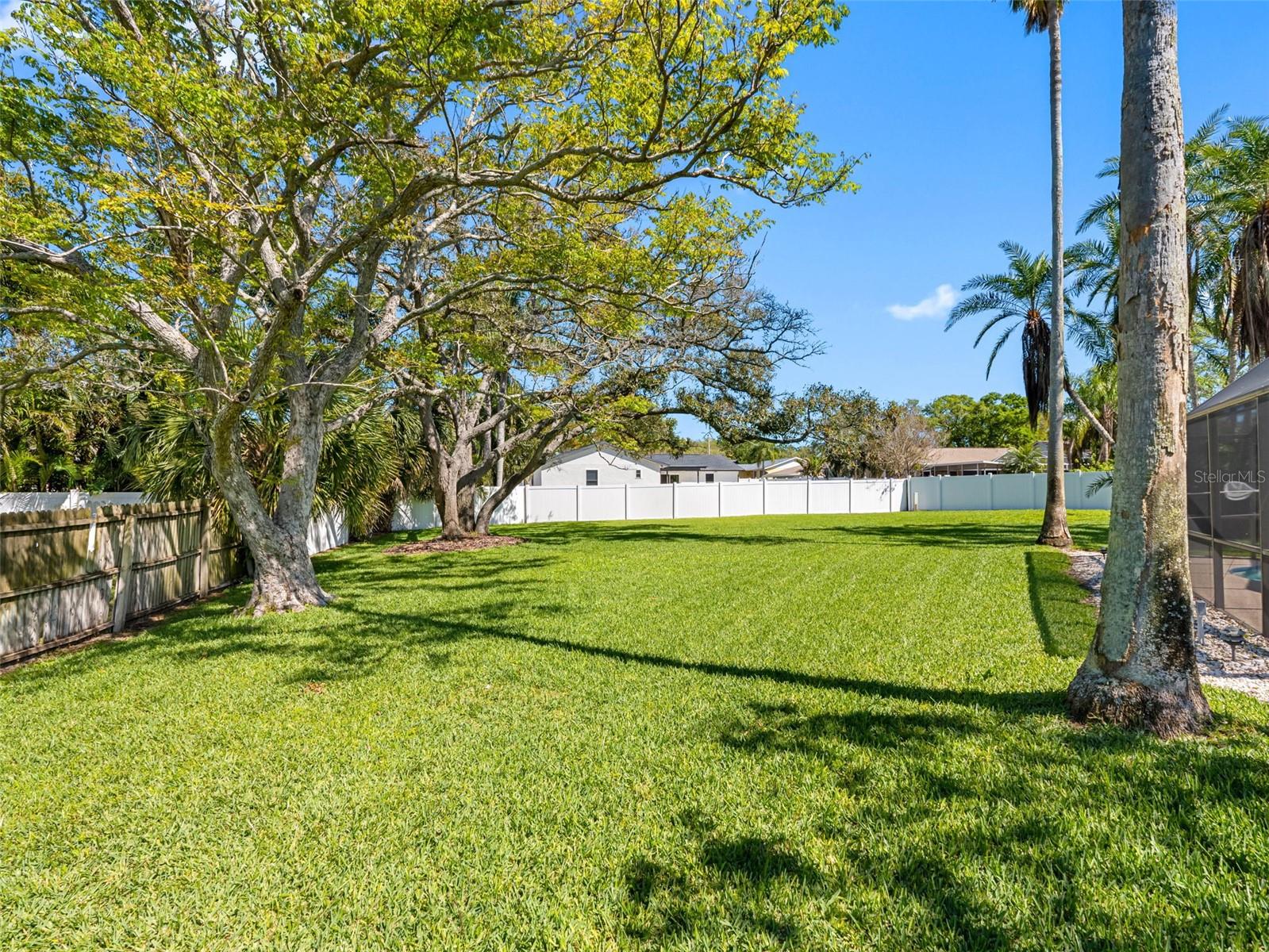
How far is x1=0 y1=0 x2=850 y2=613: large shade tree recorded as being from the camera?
570cm

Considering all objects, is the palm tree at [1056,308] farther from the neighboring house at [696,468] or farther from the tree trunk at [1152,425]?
the neighboring house at [696,468]

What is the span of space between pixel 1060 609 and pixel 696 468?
36733mm

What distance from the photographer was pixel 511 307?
1336 centimetres

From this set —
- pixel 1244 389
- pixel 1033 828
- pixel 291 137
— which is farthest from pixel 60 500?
pixel 1244 389

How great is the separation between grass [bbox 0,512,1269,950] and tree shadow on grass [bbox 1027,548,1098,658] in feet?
0.27

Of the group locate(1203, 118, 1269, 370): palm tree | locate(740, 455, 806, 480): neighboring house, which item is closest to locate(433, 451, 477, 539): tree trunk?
locate(1203, 118, 1269, 370): palm tree

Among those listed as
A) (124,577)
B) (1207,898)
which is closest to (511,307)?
(124,577)

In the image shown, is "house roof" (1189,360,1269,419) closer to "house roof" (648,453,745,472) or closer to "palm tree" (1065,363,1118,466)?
"palm tree" (1065,363,1118,466)

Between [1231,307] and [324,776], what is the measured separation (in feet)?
54.8

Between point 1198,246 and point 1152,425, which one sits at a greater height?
point 1198,246

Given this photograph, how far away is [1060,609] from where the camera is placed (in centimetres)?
701

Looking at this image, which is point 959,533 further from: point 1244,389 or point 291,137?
point 291,137

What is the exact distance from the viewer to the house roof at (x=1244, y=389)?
552 cm

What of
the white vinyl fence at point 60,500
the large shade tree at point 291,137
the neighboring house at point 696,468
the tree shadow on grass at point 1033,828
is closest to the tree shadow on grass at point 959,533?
the large shade tree at point 291,137
